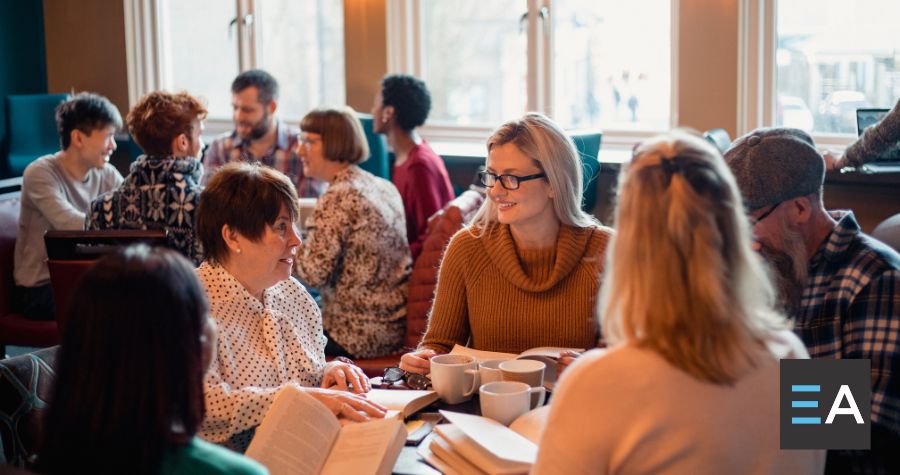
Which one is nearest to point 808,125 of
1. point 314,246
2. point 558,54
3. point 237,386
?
point 558,54

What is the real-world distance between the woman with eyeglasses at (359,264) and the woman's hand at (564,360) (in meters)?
1.47

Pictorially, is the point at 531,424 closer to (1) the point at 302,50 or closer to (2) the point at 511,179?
(2) the point at 511,179

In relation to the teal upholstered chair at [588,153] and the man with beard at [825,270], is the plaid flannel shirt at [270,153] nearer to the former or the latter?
the teal upholstered chair at [588,153]

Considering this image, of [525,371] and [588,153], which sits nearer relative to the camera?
[525,371]

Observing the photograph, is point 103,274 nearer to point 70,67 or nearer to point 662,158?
point 662,158

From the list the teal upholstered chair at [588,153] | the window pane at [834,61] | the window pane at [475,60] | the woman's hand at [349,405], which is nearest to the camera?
the woman's hand at [349,405]

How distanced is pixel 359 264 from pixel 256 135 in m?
1.82

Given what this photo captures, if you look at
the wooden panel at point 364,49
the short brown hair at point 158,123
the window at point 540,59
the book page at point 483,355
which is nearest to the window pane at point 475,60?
the window at point 540,59

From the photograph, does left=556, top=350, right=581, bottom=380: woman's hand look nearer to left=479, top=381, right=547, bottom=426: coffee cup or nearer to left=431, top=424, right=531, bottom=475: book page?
left=479, top=381, right=547, bottom=426: coffee cup

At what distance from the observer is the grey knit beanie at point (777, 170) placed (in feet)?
6.82

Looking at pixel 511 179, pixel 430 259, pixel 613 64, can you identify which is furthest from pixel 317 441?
pixel 613 64

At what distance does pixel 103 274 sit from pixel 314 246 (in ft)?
7.30

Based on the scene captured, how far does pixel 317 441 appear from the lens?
179 cm

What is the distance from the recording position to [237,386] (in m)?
2.08
